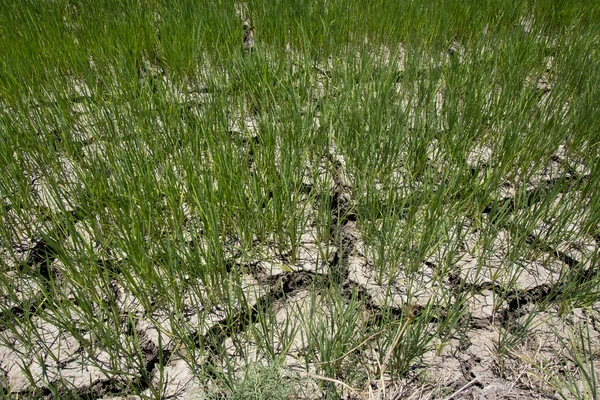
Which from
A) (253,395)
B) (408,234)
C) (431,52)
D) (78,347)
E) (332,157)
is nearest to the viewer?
(253,395)

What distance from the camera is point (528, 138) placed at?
5.59 ft

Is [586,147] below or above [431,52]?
below

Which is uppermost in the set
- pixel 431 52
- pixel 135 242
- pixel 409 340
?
pixel 431 52

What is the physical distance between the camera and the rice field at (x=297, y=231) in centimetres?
113

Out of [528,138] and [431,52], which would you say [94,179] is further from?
[431,52]

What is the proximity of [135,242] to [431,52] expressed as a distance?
1977 mm

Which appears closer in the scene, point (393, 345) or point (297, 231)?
point (393, 345)

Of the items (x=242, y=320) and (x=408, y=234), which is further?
(x=408, y=234)

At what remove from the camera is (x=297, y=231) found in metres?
1.53

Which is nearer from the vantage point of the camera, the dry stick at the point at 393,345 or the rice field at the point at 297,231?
the dry stick at the point at 393,345

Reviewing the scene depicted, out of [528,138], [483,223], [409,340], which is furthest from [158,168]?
[528,138]

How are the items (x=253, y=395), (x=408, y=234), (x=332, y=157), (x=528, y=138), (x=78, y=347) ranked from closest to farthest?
(x=253, y=395) → (x=78, y=347) → (x=408, y=234) → (x=528, y=138) → (x=332, y=157)

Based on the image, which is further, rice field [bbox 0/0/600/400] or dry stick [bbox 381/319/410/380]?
rice field [bbox 0/0/600/400]

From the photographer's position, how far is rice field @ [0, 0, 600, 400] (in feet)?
3.70
